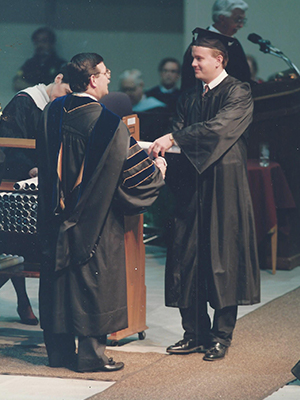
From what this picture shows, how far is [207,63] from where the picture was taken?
13.9ft

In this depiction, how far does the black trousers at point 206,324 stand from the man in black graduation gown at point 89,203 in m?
0.48

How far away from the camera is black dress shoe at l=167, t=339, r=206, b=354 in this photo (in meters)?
4.32

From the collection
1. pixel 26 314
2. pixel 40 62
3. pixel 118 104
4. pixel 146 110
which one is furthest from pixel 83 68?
pixel 146 110

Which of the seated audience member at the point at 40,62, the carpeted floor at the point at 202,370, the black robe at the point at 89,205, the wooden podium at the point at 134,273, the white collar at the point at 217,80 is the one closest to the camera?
the carpeted floor at the point at 202,370

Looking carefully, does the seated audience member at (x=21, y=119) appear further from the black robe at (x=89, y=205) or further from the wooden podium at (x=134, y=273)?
the black robe at (x=89, y=205)

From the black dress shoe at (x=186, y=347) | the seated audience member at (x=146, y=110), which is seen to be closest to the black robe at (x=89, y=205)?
the black dress shoe at (x=186, y=347)

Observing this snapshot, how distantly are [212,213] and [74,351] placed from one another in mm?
1043

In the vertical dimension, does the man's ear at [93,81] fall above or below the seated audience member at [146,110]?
above

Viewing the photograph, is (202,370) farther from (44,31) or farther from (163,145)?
(44,31)

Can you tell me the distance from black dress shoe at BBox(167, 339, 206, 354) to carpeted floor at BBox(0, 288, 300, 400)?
0.05 m

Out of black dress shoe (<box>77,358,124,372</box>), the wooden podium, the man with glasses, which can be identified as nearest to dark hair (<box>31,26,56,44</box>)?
the man with glasses

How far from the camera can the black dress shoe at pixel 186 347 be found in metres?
4.32

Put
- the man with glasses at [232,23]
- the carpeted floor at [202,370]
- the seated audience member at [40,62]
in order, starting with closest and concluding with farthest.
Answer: the carpeted floor at [202,370] → the seated audience member at [40,62] → the man with glasses at [232,23]

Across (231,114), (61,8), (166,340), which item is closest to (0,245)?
(166,340)
